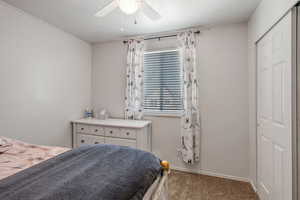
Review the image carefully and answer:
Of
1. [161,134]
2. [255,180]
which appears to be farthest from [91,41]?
[255,180]

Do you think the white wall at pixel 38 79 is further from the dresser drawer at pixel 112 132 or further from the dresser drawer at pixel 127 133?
the dresser drawer at pixel 127 133

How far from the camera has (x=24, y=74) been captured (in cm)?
207

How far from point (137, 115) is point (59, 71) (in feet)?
5.20

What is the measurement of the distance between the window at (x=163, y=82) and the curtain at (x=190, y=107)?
18 centimetres

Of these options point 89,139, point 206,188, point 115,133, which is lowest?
point 206,188

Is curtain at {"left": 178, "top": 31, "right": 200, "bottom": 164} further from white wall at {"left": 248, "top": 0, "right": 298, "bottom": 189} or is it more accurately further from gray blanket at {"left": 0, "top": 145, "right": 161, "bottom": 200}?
Result: gray blanket at {"left": 0, "top": 145, "right": 161, "bottom": 200}

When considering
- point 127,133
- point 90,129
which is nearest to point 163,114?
point 127,133

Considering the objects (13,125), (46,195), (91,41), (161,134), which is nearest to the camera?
(46,195)

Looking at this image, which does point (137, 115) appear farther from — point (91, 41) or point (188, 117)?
point (91, 41)

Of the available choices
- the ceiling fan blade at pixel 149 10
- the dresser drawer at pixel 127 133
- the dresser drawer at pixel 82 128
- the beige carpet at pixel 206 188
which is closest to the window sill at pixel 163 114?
the dresser drawer at pixel 127 133

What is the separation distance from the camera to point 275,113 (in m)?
1.54

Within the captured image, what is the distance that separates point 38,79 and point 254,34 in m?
3.20

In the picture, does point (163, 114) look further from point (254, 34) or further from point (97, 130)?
point (254, 34)

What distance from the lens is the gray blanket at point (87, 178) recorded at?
30.2 inches
